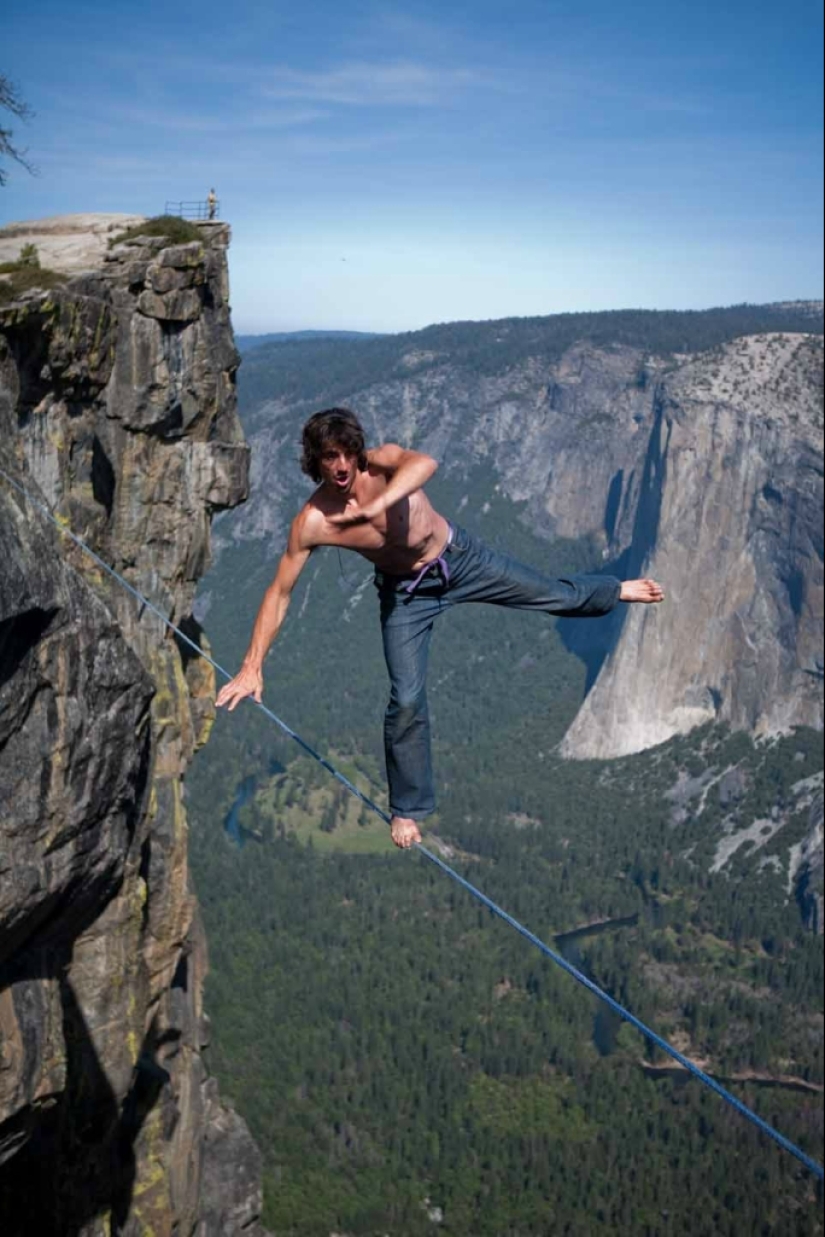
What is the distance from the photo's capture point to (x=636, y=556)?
125688 mm

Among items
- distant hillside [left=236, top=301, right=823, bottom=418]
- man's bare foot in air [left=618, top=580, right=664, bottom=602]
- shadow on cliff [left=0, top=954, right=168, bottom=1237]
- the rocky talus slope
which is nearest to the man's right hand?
the rocky talus slope

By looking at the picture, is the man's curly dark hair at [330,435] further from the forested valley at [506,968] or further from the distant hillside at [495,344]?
the distant hillside at [495,344]

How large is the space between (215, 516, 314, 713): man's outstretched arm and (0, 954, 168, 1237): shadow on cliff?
253 inches

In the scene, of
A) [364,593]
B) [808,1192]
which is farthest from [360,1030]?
[364,593]

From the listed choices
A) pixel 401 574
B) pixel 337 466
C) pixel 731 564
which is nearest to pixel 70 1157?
pixel 401 574

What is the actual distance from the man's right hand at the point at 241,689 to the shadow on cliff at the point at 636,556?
10152 cm

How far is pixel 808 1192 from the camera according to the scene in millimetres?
55031

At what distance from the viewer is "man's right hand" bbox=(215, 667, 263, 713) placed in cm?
1038

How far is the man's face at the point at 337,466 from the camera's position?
9.62m

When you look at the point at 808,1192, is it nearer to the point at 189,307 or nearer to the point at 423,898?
the point at 423,898

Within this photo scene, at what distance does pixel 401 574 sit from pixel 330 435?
1554 mm

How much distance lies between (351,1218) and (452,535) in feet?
149

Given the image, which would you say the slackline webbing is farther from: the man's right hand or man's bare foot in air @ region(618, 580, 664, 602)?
man's bare foot in air @ region(618, 580, 664, 602)

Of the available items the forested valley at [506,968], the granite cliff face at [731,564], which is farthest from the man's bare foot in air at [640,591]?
the granite cliff face at [731,564]
